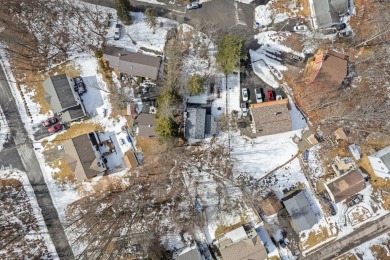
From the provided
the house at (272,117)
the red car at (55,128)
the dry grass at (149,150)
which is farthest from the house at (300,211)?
the red car at (55,128)

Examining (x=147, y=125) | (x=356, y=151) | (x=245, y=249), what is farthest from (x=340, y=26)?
(x=245, y=249)

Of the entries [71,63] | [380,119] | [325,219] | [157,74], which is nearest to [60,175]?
[71,63]

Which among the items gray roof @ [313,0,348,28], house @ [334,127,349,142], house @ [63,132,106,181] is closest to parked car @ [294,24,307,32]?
gray roof @ [313,0,348,28]

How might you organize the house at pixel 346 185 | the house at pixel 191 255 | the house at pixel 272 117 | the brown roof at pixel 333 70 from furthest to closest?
the house at pixel 191 255, the house at pixel 346 185, the house at pixel 272 117, the brown roof at pixel 333 70

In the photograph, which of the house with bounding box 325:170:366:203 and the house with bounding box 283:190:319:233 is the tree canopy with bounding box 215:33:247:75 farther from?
the house with bounding box 325:170:366:203

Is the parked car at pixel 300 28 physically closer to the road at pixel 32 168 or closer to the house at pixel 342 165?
the house at pixel 342 165

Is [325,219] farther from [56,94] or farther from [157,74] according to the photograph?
[56,94]

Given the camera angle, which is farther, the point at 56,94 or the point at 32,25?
the point at 32,25
